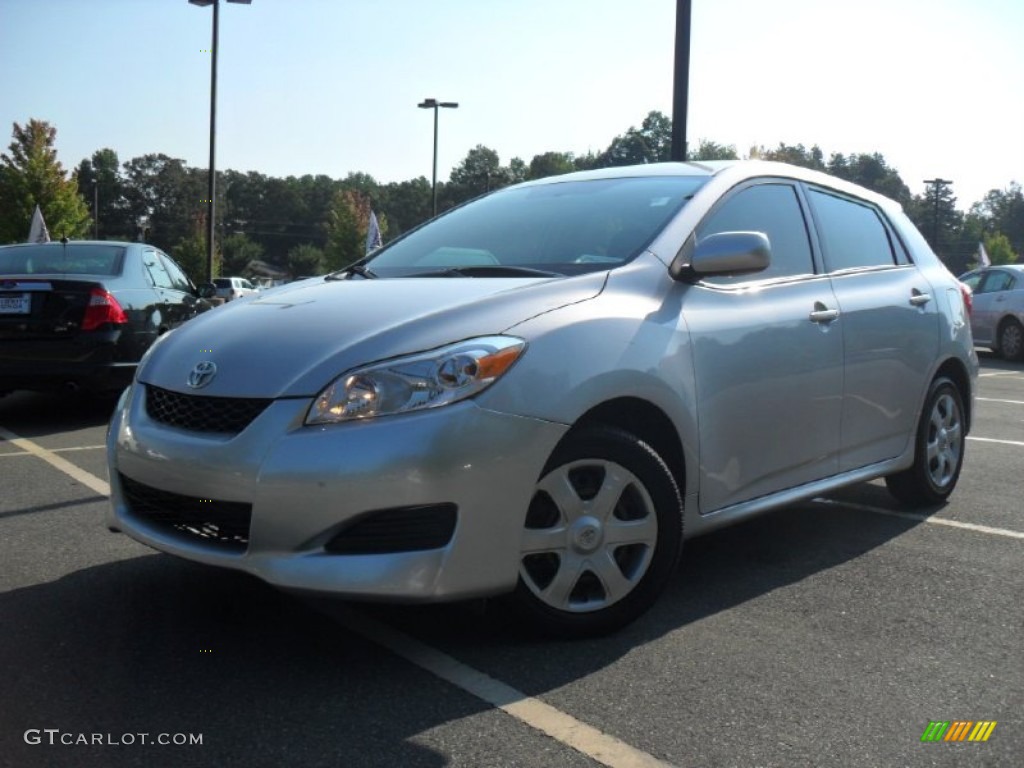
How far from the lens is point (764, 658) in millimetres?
3131

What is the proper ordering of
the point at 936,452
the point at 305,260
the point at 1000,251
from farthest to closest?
the point at 305,260, the point at 1000,251, the point at 936,452

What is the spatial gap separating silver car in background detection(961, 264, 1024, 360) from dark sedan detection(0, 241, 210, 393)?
14.0 m

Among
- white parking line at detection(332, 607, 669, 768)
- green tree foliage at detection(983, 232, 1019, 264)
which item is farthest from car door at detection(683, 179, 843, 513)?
green tree foliage at detection(983, 232, 1019, 264)

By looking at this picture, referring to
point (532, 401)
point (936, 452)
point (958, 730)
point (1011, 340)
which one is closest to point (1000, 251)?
point (1011, 340)

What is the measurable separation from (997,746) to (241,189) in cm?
12555

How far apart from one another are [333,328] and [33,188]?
185 feet

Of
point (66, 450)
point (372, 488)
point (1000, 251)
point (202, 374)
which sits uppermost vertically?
point (1000, 251)

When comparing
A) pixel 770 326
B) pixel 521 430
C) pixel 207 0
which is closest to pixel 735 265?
pixel 770 326

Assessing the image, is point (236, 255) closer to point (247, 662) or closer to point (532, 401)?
point (247, 662)

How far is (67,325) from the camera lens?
7.64 metres

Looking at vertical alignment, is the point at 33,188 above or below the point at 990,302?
above

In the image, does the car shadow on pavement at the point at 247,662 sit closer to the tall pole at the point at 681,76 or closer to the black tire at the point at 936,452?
the black tire at the point at 936,452

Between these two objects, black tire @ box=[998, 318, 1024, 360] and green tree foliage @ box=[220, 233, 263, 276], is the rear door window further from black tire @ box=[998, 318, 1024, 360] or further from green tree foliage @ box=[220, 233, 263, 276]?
green tree foliage @ box=[220, 233, 263, 276]

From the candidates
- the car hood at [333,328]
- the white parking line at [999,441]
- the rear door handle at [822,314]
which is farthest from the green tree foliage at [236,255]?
the car hood at [333,328]
